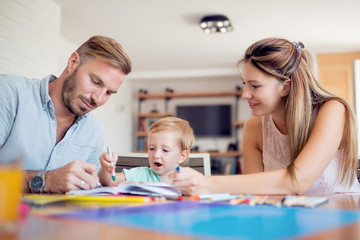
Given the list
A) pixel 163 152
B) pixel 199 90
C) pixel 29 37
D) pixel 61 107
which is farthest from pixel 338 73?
pixel 61 107

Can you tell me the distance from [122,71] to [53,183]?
2.24ft

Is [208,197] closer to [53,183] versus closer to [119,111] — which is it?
[53,183]

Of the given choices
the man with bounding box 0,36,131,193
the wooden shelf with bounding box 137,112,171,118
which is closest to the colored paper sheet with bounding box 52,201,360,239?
the man with bounding box 0,36,131,193

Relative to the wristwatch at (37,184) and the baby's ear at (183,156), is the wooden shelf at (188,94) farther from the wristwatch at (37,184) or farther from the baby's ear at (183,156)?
the wristwatch at (37,184)

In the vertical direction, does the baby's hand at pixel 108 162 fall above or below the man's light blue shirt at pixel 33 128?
below

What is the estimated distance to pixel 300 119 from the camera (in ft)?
4.43

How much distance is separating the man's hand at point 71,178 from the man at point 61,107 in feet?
0.74

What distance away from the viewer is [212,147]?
23.1 feet

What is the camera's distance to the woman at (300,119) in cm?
118

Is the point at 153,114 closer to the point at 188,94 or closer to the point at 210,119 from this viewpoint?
the point at 188,94

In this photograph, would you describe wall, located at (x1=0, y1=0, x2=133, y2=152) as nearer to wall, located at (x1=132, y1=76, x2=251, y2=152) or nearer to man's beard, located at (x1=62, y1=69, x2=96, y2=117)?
man's beard, located at (x1=62, y1=69, x2=96, y2=117)

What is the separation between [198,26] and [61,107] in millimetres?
3110

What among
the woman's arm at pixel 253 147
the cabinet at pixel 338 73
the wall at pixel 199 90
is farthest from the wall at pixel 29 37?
the cabinet at pixel 338 73

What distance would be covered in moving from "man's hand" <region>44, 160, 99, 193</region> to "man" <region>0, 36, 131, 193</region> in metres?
0.23
